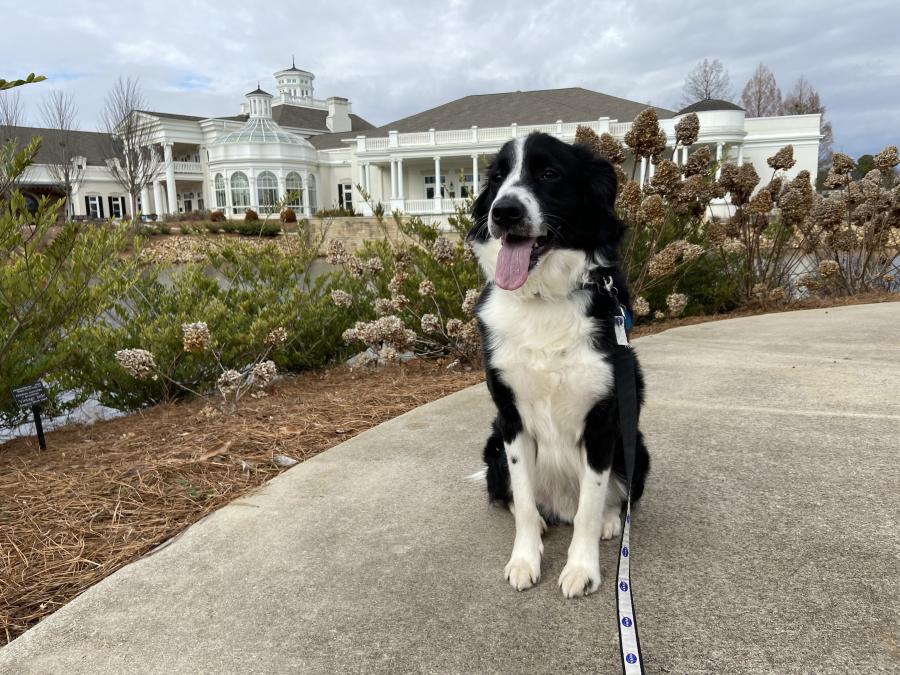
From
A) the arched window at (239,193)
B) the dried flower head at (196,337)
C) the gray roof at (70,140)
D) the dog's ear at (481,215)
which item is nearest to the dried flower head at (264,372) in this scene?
the dried flower head at (196,337)

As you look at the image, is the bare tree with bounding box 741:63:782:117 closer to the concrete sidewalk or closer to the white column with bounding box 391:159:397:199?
the white column with bounding box 391:159:397:199

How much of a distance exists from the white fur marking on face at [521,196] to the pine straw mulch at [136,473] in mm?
1948

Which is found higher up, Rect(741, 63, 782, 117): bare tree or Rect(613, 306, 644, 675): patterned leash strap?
Rect(741, 63, 782, 117): bare tree

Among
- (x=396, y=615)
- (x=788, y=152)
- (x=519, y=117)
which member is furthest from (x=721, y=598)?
(x=519, y=117)

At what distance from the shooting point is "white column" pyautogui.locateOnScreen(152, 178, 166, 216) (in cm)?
5553

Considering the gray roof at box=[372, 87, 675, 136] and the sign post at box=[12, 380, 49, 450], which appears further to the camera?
the gray roof at box=[372, 87, 675, 136]

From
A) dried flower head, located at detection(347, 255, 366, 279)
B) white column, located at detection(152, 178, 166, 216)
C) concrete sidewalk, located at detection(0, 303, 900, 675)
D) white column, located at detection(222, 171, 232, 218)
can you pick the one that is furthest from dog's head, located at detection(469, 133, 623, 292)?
white column, located at detection(152, 178, 166, 216)

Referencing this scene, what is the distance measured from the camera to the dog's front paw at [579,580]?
1977mm

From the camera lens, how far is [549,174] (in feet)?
7.34

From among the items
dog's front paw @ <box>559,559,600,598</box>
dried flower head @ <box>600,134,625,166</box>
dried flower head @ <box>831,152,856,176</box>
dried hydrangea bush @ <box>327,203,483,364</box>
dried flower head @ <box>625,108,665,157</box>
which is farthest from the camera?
dried flower head @ <box>831,152,856,176</box>

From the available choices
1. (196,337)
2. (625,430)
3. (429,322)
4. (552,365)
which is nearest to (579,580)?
(625,430)

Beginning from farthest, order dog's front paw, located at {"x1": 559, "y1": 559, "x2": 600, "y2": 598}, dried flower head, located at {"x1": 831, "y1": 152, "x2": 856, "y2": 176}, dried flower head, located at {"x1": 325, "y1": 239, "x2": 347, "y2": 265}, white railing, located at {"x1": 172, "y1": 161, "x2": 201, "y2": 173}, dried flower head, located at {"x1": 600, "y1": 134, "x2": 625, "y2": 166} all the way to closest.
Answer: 1. white railing, located at {"x1": 172, "y1": 161, "x2": 201, "y2": 173}
2. dried flower head, located at {"x1": 831, "y1": 152, "x2": 856, "y2": 176}
3. dried flower head, located at {"x1": 600, "y1": 134, "x2": 625, "y2": 166}
4. dried flower head, located at {"x1": 325, "y1": 239, "x2": 347, "y2": 265}
5. dog's front paw, located at {"x1": 559, "y1": 559, "x2": 600, "y2": 598}

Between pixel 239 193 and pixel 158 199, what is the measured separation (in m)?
12.6

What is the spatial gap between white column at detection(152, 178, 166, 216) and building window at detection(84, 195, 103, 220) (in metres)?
4.81
